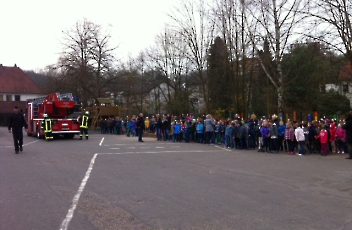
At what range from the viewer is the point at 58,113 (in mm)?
30094

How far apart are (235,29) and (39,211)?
24.4 m

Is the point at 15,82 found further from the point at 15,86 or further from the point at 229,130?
the point at 229,130

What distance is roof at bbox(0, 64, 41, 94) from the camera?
90.7 m

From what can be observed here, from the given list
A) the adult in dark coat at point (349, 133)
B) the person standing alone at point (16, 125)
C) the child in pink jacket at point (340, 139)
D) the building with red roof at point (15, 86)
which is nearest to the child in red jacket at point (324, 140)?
the child in pink jacket at point (340, 139)

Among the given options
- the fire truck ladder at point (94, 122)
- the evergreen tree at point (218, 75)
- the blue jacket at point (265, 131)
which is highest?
the evergreen tree at point (218, 75)

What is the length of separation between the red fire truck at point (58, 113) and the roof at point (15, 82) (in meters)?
63.3

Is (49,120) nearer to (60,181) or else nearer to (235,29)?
(235,29)

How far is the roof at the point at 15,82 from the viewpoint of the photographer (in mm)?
90688

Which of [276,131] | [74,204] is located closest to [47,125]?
[276,131]

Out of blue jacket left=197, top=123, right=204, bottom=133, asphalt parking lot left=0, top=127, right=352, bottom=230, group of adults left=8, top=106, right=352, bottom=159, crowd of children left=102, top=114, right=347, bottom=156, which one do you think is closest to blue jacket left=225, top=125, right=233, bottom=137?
crowd of children left=102, top=114, right=347, bottom=156

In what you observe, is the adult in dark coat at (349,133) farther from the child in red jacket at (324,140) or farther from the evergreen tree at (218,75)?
the evergreen tree at (218,75)

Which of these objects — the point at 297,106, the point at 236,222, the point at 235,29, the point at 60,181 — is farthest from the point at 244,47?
the point at 236,222

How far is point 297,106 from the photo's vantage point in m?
38.9

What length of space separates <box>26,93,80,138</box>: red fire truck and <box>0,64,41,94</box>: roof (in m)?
63.3
